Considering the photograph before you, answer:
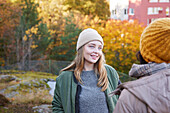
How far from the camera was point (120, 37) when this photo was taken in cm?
1361

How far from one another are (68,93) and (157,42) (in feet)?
5.17

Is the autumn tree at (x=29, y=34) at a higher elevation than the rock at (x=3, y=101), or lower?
higher

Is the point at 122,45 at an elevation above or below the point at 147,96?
below

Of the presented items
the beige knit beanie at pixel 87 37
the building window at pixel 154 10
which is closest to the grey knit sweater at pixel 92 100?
the beige knit beanie at pixel 87 37

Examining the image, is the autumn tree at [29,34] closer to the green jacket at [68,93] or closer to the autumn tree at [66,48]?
the autumn tree at [66,48]

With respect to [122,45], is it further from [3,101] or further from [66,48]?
[3,101]

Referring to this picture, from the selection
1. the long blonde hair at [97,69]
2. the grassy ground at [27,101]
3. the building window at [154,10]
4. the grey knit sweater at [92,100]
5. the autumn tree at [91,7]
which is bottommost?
the grassy ground at [27,101]

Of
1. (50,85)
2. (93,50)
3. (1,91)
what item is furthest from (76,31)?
(93,50)

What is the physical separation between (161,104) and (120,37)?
1269 cm

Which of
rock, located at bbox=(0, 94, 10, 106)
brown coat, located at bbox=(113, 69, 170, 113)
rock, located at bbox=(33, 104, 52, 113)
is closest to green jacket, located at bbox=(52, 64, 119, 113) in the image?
brown coat, located at bbox=(113, 69, 170, 113)

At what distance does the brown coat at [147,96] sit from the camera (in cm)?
113

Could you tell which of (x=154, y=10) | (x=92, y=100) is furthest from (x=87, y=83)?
(x=154, y=10)

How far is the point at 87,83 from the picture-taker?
2.75m

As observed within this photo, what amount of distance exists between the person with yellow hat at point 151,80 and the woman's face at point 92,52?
143cm
